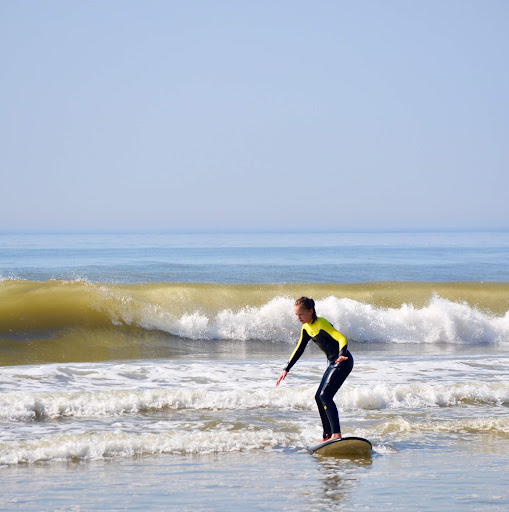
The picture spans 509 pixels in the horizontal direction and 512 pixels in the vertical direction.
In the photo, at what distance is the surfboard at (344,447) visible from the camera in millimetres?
7285

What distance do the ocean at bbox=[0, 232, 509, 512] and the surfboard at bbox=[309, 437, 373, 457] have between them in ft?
0.46

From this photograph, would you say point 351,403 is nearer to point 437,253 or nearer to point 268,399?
point 268,399

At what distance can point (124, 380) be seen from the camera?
35.8 ft

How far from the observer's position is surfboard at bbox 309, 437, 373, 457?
23.9 ft

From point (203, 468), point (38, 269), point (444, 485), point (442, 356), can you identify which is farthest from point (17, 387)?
point (38, 269)

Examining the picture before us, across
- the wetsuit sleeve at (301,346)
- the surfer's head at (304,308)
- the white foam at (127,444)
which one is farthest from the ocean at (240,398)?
the surfer's head at (304,308)

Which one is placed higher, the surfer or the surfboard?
the surfer

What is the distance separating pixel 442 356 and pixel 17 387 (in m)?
8.87

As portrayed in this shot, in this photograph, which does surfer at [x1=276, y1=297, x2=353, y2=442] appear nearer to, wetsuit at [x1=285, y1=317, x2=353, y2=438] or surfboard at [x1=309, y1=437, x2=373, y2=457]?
wetsuit at [x1=285, y1=317, x2=353, y2=438]

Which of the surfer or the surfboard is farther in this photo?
the surfer

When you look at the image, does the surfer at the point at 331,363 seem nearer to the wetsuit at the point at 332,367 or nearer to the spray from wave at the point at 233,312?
the wetsuit at the point at 332,367

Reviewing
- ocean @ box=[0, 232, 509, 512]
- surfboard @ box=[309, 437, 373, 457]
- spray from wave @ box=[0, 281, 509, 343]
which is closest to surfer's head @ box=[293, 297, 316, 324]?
surfboard @ box=[309, 437, 373, 457]

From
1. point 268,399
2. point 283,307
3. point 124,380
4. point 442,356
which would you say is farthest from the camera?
point 283,307

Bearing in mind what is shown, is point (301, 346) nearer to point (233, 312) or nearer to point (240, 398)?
point (240, 398)
